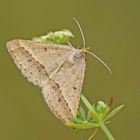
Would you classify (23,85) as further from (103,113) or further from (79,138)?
(103,113)

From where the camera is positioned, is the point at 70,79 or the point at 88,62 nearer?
the point at 70,79

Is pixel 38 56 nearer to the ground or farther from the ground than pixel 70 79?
farther from the ground

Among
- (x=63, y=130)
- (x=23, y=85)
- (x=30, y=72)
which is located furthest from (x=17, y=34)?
(x=30, y=72)

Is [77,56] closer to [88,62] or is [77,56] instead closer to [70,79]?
[70,79]

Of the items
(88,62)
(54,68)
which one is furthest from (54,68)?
(88,62)

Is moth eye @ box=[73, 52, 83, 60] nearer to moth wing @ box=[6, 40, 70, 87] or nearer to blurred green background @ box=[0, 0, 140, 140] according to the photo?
moth wing @ box=[6, 40, 70, 87]

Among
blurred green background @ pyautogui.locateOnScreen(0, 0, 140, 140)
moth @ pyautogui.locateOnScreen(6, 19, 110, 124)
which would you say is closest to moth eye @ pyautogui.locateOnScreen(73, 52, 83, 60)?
moth @ pyautogui.locateOnScreen(6, 19, 110, 124)
